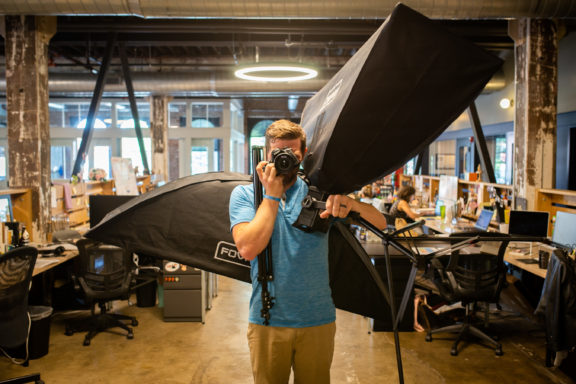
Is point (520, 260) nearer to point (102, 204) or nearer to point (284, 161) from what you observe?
point (284, 161)

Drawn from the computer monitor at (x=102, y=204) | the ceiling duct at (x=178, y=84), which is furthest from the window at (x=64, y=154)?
the computer monitor at (x=102, y=204)

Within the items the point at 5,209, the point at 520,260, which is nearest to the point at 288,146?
the point at 520,260

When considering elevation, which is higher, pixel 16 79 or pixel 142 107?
pixel 142 107

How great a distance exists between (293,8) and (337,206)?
141 inches

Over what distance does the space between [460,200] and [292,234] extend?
20.2 ft

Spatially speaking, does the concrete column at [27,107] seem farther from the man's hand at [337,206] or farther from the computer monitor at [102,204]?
the man's hand at [337,206]

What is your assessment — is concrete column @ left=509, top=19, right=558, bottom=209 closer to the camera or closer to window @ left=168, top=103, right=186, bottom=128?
the camera

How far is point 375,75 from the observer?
1204 mm

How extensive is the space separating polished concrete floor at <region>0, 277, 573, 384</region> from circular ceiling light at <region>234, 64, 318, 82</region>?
362cm

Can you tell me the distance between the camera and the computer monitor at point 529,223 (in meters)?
4.64

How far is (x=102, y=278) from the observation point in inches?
171

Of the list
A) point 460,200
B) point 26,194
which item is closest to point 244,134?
point 460,200

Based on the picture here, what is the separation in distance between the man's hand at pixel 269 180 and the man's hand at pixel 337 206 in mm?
165

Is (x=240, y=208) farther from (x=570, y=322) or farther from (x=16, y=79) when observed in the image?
(x=16, y=79)
